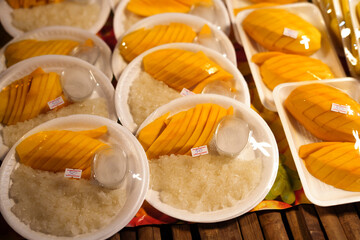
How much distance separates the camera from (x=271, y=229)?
1759 millimetres

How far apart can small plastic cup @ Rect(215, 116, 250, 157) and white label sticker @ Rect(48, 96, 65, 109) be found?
907mm

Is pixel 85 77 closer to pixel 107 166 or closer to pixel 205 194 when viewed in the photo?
pixel 107 166

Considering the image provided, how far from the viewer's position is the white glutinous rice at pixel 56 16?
7.41 feet

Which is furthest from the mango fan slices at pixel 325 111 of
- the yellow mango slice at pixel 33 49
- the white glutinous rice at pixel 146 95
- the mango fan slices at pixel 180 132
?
the yellow mango slice at pixel 33 49

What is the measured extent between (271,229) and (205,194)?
0.43 metres

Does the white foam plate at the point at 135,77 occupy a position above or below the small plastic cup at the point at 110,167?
above

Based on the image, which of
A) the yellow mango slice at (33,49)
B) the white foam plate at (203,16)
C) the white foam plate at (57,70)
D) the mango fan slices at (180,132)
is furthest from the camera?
the white foam plate at (203,16)

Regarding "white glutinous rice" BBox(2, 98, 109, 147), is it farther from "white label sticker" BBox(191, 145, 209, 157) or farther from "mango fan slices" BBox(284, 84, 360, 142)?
"mango fan slices" BBox(284, 84, 360, 142)

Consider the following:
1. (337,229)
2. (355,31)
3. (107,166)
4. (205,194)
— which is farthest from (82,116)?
(355,31)

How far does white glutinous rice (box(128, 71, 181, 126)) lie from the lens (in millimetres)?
1912

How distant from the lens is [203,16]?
243 cm

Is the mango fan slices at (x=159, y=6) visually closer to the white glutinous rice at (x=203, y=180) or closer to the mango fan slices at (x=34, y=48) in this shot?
the mango fan slices at (x=34, y=48)

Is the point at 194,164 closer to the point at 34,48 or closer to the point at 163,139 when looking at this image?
the point at 163,139

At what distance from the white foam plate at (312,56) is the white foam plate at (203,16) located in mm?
108
